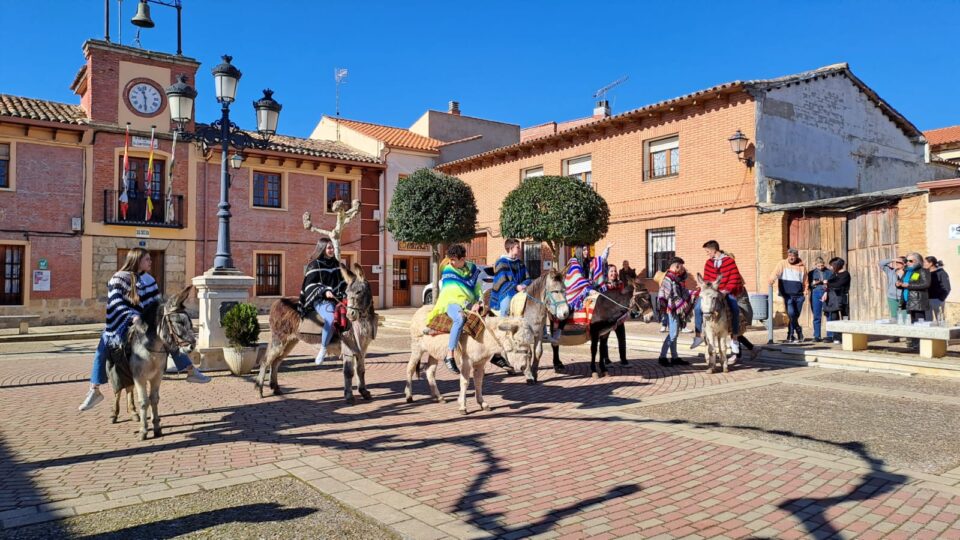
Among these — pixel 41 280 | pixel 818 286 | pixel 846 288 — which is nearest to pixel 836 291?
pixel 846 288

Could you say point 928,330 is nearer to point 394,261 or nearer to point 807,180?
point 807,180

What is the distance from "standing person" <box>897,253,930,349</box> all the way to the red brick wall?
569 cm

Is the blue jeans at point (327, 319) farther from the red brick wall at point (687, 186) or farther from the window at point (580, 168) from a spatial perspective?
the window at point (580, 168)

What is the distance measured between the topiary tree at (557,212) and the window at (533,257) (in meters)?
4.88

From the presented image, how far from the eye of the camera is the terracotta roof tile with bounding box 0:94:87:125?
2033 cm

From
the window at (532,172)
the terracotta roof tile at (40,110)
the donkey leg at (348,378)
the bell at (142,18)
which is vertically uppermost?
the bell at (142,18)

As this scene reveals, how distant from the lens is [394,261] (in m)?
29.0

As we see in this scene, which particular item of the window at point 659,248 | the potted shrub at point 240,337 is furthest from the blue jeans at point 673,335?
the window at point 659,248

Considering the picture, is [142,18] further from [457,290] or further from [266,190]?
[457,290]

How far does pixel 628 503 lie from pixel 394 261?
25246 mm

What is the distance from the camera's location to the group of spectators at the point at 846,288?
11133mm

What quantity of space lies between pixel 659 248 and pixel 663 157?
296cm

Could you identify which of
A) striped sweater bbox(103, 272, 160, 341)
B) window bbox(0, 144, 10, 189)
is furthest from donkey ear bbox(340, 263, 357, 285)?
window bbox(0, 144, 10, 189)

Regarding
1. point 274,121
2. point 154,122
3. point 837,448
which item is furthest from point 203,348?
point 154,122
